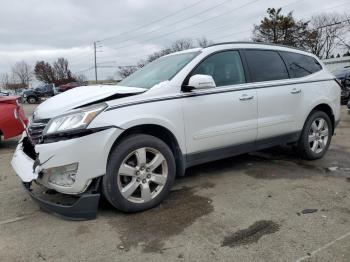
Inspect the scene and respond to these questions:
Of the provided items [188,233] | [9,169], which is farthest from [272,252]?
[9,169]

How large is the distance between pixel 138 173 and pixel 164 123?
597 mm

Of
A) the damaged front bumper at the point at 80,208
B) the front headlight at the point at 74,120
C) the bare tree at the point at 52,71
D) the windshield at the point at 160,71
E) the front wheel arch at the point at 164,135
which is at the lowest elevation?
the damaged front bumper at the point at 80,208

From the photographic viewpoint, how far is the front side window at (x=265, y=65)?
16.7ft

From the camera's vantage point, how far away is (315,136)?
Answer: 5.98 metres

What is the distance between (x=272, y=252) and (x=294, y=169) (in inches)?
101

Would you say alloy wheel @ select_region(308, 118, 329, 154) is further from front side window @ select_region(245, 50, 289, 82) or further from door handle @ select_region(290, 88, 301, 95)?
front side window @ select_region(245, 50, 289, 82)

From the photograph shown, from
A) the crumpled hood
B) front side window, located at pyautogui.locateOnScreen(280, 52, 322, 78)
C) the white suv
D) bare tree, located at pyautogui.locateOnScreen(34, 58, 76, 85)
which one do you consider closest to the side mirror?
the white suv

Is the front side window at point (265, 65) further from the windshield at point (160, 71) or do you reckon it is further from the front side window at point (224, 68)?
the windshield at point (160, 71)

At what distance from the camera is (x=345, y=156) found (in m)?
6.28

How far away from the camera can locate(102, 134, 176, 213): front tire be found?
3.77 m

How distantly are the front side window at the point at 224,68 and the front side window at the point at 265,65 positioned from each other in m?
0.20

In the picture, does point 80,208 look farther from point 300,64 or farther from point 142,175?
point 300,64

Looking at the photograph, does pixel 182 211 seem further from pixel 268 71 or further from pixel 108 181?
pixel 268 71

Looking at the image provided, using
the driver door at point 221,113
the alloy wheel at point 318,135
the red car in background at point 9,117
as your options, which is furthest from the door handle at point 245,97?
the red car in background at point 9,117
